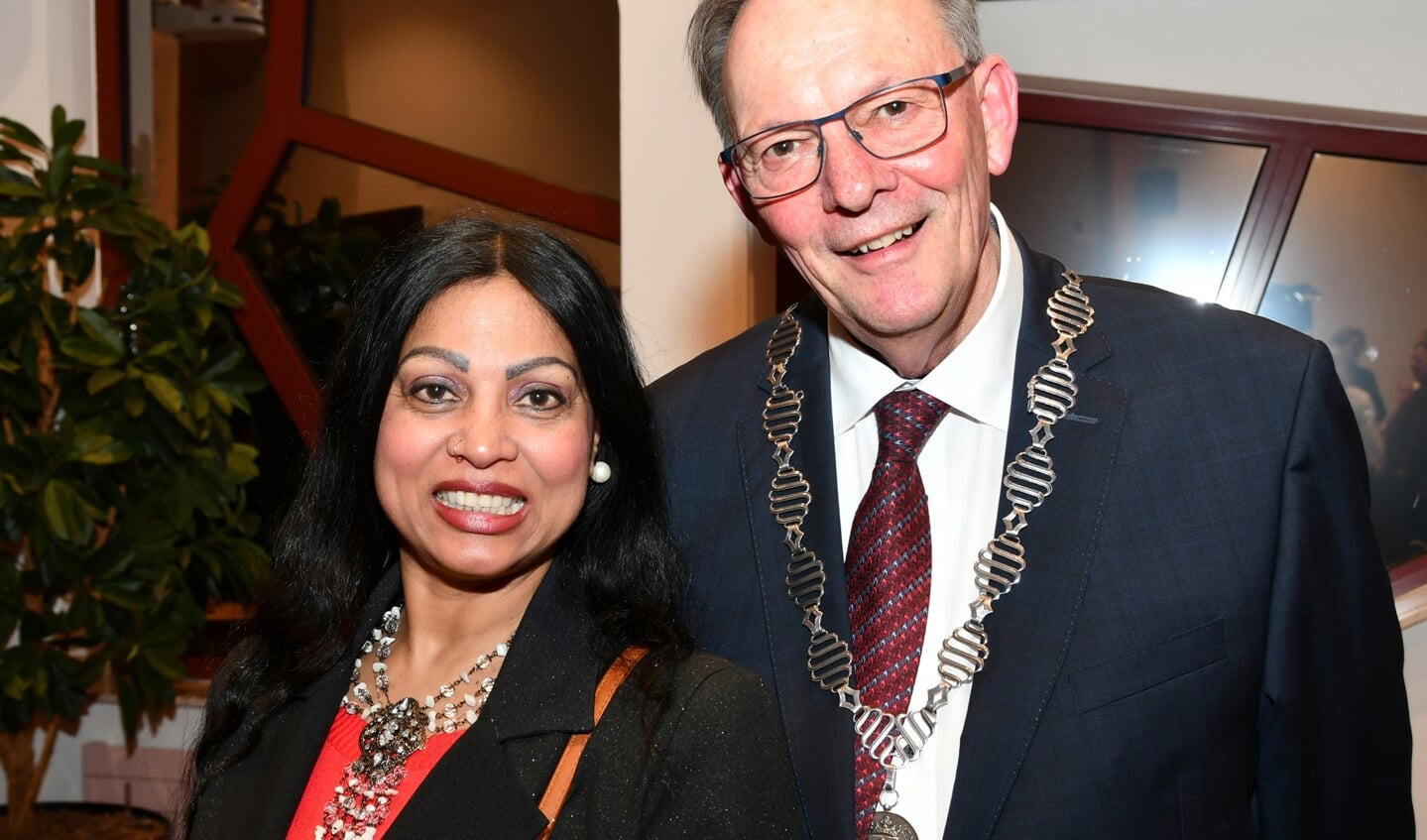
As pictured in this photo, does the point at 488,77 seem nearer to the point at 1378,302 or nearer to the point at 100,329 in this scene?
the point at 100,329

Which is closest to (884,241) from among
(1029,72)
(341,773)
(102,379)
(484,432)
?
(484,432)

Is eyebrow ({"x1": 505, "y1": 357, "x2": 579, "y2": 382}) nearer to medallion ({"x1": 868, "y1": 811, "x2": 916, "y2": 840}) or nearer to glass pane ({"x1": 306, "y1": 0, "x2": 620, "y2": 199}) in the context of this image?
medallion ({"x1": 868, "y1": 811, "x2": 916, "y2": 840})

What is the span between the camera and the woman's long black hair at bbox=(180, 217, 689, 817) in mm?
1679

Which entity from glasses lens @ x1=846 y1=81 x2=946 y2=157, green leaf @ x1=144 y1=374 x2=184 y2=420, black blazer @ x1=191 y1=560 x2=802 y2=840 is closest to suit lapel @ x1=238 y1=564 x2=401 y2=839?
black blazer @ x1=191 y1=560 x2=802 y2=840

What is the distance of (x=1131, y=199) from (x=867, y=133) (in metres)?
1.76

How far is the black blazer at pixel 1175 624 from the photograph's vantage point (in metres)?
1.54

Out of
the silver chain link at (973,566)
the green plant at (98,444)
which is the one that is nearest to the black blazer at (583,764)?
the silver chain link at (973,566)

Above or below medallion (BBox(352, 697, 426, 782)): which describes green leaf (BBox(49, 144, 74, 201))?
above

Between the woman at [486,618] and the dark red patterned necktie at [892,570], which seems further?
the dark red patterned necktie at [892,570]

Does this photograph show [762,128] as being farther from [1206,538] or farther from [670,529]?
[1206,538]

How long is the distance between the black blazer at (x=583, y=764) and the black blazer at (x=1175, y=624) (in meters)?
0.15

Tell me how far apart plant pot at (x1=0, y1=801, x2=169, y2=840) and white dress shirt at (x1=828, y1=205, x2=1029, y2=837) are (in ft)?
8.88

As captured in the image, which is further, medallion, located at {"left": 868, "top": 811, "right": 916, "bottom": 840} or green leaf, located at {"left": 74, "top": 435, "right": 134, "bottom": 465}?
green leaf, located at {"left": 74, "top": 435, "right": 134, "bottom": 465}

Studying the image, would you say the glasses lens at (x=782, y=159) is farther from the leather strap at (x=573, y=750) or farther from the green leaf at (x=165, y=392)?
the green leaf at (x=165, y=392)
